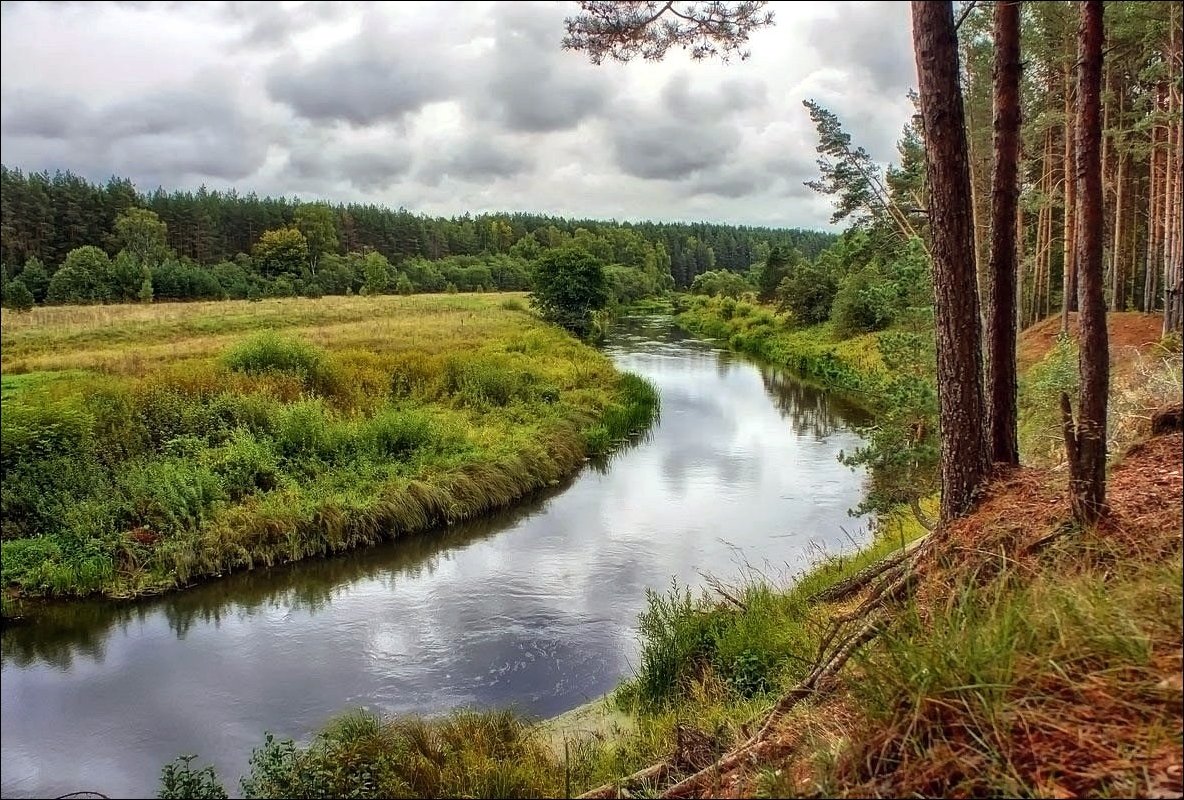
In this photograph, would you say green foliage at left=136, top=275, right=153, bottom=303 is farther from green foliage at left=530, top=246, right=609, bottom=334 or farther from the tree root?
green foliage at left=530, top=246, right=609, bottom=334

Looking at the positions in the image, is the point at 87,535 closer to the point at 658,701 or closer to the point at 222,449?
the point at 222,449

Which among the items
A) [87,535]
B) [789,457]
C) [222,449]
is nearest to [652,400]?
[789,457]

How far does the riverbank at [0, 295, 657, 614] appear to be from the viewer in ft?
30.9

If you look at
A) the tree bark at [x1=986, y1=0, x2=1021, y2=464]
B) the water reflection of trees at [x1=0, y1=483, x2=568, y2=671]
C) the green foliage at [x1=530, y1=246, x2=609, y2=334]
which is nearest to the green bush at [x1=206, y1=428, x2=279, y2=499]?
the water reflection of trees at [x1=0, y1=483, x2=568, y2=671]

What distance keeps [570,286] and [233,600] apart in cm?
3006

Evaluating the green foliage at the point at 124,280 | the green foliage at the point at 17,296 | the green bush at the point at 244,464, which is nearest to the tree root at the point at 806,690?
the green foliage at the point at 17,296

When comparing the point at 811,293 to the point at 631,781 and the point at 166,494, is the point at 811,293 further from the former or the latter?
the point at 631,781

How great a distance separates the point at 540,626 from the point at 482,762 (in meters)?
4.25

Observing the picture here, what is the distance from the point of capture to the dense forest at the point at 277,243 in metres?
9.40

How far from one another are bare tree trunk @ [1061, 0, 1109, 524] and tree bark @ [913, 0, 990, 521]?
66 centimetres

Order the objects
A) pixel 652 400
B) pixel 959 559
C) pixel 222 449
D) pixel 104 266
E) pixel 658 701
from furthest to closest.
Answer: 1. pixel 652 400
2. pixel 104 266
3. pixel 222 449
4. pixel 658 701
5. pixel 959 559

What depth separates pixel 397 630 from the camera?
9.96 m

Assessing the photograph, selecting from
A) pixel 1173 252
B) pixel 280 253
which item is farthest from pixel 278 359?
pixel 280 253

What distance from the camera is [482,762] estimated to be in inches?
225
